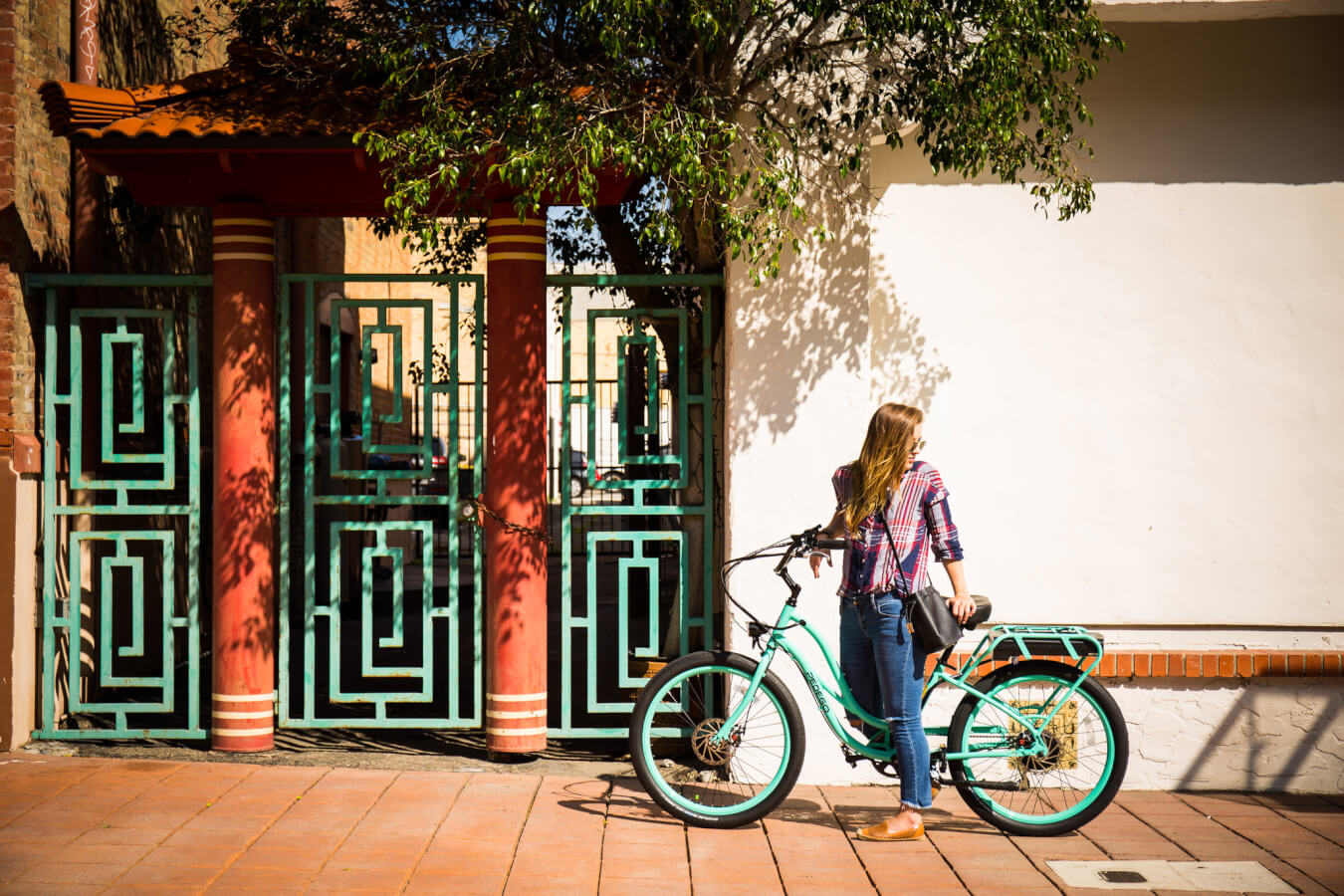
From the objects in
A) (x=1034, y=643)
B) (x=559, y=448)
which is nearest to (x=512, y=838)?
(x=1034, y=643)

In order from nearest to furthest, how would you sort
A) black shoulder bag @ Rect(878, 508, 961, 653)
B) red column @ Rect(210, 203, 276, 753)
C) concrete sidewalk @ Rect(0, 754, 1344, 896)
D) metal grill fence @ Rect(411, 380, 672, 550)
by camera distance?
concrete sidewalk @ Rect(0, 754, 1344, 896) < black shoulder bag @ Rect(878, 508, 961, 653) < red column @ Rect(210, 203, 276, 753) < metal grill fence @ Rect(411, 380, 672, 550)

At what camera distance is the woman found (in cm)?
481

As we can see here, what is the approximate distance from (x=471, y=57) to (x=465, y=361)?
2057cm

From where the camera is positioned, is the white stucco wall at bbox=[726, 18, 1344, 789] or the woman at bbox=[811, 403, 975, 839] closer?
the woman at bbox=[811, 403, 975, 839]

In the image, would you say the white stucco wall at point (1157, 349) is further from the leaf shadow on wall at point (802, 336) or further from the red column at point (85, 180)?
the red column at point (85, 180)

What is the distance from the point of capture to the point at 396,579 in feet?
20.3

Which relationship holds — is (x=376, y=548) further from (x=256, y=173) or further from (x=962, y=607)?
(x=962, y=607)

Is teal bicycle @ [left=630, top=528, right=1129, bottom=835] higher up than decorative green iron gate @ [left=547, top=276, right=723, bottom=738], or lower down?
lower down

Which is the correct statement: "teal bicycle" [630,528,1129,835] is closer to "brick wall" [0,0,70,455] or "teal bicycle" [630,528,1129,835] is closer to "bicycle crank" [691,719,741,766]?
"bicycle crank" [691,719,741,766]

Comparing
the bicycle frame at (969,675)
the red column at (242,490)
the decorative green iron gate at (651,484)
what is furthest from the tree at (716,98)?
the bicycle frame at (969,675)

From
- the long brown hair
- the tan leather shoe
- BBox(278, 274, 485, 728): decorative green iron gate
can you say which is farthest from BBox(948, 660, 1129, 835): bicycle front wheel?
BBox(278, 274, 485, 728): decorative green iron gate

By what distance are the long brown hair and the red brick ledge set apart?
5.86 ft

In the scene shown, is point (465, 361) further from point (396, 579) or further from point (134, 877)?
point (134, 877)

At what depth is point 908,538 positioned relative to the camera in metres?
4.84
